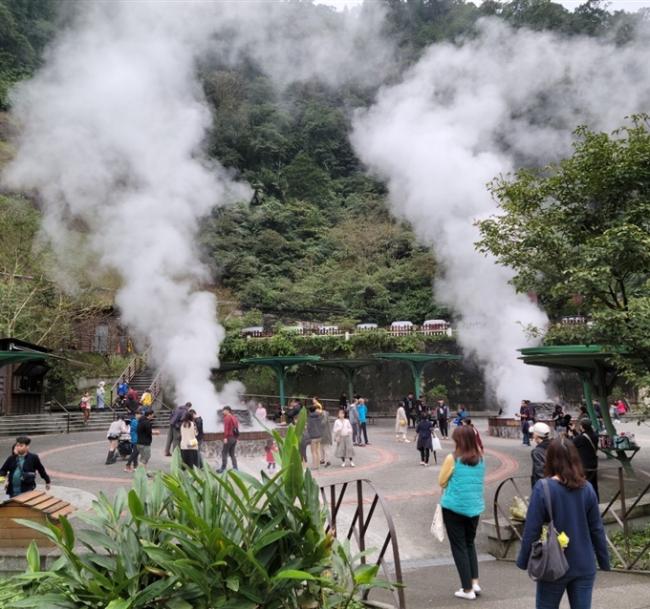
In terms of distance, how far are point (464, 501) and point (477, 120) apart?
52686 mm

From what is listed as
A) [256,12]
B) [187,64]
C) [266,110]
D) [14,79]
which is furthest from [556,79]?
[14,79]

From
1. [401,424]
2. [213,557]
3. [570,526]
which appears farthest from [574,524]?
[401,424]

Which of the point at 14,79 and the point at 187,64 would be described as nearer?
the point at 14,79

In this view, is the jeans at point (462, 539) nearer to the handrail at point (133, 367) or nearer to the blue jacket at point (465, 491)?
the blue jacket at point (465, 491)

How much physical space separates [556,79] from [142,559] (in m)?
61.5

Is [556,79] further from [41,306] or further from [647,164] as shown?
[647,164]

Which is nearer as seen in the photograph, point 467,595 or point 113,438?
point 467,595

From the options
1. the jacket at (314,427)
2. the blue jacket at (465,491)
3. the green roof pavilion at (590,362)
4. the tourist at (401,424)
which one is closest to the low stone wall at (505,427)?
the tourist at (401,424)

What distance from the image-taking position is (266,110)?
60.9 metres

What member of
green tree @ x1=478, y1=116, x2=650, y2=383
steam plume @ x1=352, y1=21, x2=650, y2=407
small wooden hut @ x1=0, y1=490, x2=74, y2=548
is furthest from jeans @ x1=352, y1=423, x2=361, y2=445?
steam plume @ x1=352, y1=21, x2=650, y2=407

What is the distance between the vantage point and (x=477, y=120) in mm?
51781

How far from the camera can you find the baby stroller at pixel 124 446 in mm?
11812

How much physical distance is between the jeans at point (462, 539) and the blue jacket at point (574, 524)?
107cm

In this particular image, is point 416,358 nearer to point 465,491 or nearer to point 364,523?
point 364,523
